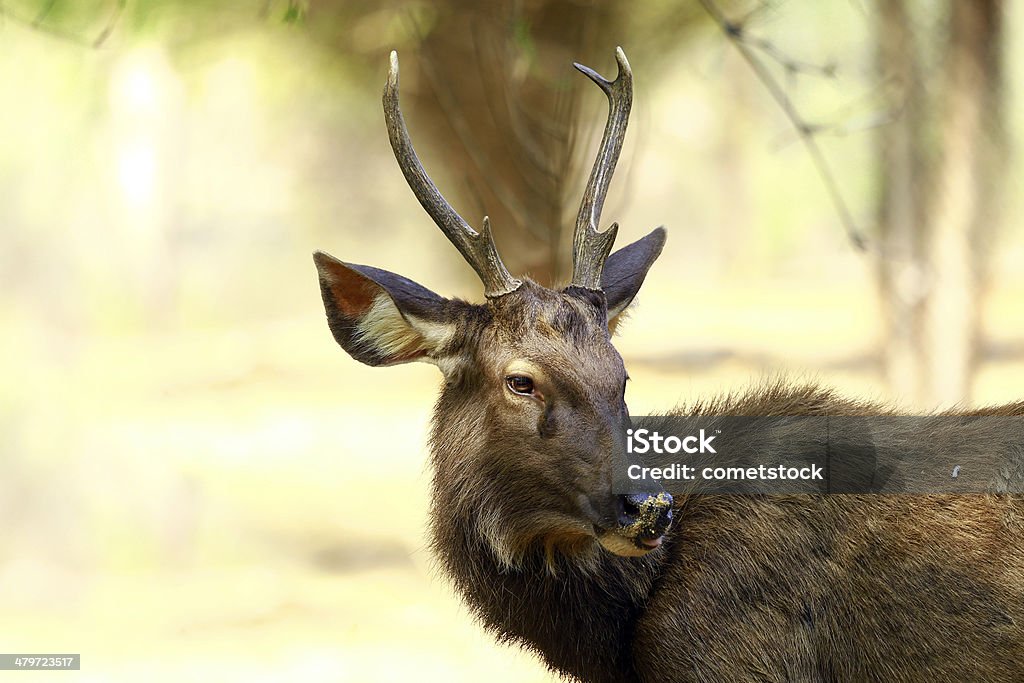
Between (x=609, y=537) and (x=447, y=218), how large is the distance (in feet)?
5.00

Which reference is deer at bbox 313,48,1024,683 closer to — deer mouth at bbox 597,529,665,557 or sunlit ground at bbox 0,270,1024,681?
deer mouth at bbox 597,529,665,557

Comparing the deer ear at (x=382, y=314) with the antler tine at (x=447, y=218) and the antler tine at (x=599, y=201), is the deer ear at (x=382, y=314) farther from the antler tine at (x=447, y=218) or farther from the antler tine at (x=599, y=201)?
the antler tine at (x=599, y=201)

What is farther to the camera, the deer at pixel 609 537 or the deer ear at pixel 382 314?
the deer ear at pixel 382 314

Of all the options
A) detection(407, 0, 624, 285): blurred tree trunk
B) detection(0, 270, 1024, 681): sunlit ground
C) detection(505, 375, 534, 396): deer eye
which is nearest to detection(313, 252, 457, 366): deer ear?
detection(505, 375, 534, 396): deer eye

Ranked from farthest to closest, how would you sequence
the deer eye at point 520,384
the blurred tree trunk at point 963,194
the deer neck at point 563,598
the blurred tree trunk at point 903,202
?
the blurred tree trunk at point 903,202, the blurred tree trunk at point 963,194, the deer neck at point 563,598, the deer eye at point 520,384

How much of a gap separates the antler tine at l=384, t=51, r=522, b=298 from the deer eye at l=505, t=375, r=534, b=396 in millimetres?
409

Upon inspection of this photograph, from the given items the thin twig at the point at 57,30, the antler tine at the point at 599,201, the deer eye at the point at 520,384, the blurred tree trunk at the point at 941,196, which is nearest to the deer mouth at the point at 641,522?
the deer eye at the point at 520,384

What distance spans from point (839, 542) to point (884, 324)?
8133 millimetres

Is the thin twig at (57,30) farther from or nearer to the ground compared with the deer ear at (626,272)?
farther from the ground

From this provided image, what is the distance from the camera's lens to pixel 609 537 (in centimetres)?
474

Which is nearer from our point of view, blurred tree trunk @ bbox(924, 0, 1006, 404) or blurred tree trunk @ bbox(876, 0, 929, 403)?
blurred tree trunk @ bbox(924, 0, 1006, 404)

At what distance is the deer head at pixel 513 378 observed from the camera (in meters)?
4.88

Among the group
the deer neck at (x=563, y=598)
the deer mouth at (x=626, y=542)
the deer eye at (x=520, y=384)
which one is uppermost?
the deer eye at (x=520, y=384)

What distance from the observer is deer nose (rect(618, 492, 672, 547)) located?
4598 mm
